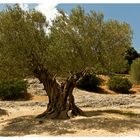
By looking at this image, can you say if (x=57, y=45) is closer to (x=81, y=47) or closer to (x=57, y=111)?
(x=81, y=47)

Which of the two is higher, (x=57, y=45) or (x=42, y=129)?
(x=57, y=45)

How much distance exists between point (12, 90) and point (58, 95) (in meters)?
12.7

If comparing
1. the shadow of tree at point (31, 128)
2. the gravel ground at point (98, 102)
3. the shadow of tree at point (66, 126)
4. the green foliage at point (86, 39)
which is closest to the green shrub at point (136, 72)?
the gravel ground at point (98, 102)

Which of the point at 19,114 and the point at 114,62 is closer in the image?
the point at 114,62

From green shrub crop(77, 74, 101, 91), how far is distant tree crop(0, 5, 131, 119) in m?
21.0

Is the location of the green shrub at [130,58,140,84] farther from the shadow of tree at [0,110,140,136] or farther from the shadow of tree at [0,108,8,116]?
the shadow of tree at [0,110,140,136]

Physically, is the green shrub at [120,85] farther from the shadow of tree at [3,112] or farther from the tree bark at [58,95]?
the tree bark at [58,95]

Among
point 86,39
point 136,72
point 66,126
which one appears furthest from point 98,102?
point 136,72

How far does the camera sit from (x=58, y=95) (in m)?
26.0

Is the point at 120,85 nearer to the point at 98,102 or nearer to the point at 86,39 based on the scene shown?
the point at 98,102

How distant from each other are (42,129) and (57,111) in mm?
4884

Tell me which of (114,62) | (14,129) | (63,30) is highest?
(63,30)

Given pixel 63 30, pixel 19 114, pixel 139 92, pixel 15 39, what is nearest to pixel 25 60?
pixel 15 39

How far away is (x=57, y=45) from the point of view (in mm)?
23031
